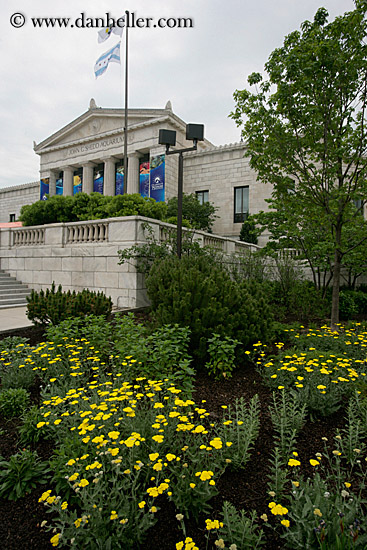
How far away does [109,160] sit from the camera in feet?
97.8

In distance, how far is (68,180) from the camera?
109ft

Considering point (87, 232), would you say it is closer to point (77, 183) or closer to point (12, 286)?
point (12, 286)

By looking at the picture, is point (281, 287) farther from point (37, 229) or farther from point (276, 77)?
point (37, 229)

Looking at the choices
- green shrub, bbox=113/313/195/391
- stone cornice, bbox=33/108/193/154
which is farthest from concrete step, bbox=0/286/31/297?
stone cornice, bbox=33/108/193/154

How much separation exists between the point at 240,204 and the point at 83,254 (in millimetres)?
16819

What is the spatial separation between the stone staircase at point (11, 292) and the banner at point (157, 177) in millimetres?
15075

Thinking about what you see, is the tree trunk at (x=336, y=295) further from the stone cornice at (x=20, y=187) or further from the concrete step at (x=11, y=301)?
the stone cornice at (x=20, y=187)

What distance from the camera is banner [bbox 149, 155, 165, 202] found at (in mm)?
25688

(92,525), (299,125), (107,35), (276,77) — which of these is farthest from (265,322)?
(107,35)

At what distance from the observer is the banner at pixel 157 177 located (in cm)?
2569

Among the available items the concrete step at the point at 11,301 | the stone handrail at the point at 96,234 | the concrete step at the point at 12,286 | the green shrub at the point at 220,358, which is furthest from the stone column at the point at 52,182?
the green shrub at the point at 220,358

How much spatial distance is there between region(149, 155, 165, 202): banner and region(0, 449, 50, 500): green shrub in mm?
24647

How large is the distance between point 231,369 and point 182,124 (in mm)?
26413

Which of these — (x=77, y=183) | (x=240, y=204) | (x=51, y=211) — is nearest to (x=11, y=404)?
(x=51, y=211)
